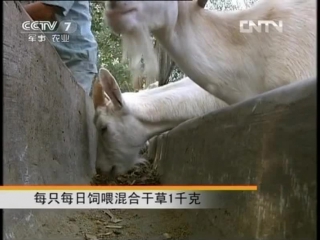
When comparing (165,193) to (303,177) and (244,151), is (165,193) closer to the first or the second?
(244,151)

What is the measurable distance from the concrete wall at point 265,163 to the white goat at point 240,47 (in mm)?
171

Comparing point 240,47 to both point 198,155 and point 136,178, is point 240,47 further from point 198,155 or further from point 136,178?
point 136,178

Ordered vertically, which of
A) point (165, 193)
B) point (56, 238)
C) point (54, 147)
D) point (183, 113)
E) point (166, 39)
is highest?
point (166, 39)

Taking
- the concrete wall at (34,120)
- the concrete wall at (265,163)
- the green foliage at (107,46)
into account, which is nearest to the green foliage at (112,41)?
the green foliage at (107,46)

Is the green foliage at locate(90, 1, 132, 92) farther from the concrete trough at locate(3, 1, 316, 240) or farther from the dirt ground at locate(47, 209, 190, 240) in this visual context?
the dirt ground at locate(47, 209, 190, 240)

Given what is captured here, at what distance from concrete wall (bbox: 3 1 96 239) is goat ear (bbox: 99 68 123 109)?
11 cm

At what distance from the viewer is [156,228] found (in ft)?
3.70

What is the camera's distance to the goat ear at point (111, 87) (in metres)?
1.26

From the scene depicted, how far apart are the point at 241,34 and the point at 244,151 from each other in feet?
1.40

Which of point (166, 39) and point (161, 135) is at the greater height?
point (166, 39)

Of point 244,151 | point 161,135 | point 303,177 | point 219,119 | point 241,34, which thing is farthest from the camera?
point 161,135

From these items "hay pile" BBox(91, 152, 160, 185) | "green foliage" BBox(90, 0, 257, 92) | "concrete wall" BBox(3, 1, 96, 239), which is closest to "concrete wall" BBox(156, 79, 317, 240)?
"hay pile" BBox(91, 152, 160, 185)

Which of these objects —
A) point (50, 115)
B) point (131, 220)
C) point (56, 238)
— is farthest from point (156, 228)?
point (50, 115)

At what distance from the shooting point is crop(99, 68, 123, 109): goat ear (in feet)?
4.15
